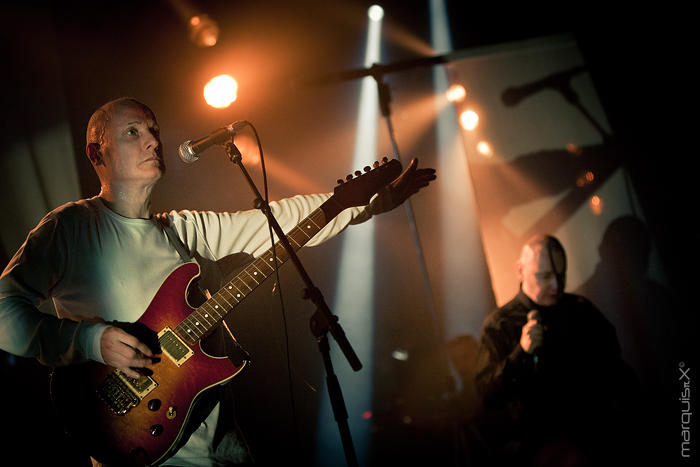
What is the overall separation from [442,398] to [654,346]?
2029 millimetres

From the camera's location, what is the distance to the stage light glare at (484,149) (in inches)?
167

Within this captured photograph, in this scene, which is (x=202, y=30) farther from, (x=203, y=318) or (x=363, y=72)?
(x=203, y=318)

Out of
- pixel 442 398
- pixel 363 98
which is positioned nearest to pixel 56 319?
pixel 442 398

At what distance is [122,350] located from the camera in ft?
5.45

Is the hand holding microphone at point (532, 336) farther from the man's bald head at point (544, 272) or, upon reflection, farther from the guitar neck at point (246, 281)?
the guitar neck at point (246, 281)

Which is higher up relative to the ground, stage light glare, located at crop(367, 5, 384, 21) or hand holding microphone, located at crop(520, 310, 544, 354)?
stage light glare, located at crop(367, 5, 384, 21)

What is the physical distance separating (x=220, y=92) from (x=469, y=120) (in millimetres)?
2502

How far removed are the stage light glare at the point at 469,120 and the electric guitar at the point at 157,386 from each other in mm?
3188

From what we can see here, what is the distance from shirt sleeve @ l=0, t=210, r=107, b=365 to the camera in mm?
1616

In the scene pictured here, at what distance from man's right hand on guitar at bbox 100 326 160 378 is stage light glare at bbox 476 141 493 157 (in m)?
3.62

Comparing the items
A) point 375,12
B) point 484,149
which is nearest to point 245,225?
point 484,149

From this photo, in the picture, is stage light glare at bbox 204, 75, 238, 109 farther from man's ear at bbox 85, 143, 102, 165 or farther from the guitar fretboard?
the guitar fretboard

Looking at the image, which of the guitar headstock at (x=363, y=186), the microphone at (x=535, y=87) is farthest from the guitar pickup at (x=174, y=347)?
the microphone at (x=535, y=87)

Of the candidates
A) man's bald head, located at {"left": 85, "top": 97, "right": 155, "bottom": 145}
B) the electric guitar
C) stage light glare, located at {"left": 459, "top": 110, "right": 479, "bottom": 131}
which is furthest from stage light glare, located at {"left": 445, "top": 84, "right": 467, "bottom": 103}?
the electric guitar
